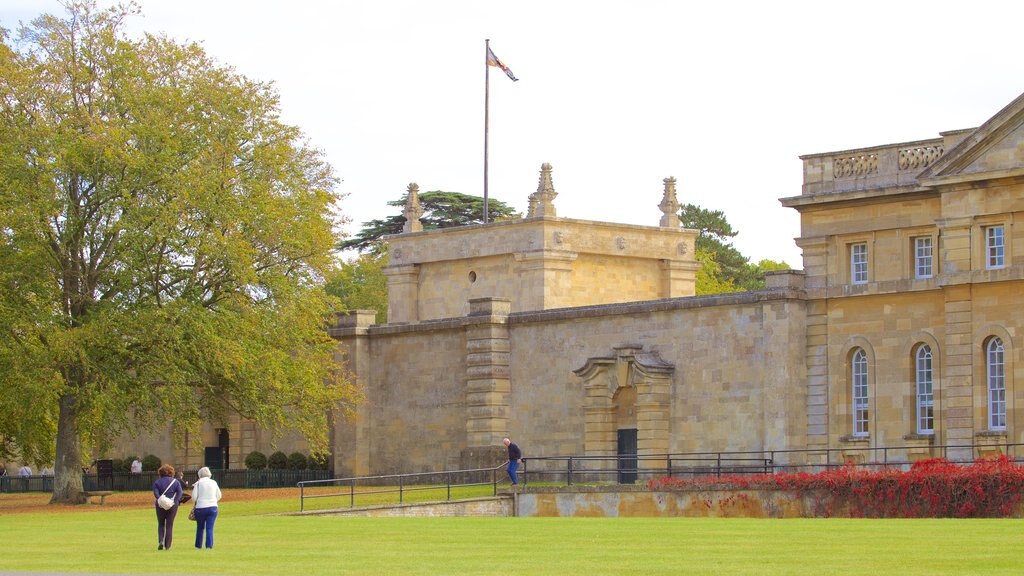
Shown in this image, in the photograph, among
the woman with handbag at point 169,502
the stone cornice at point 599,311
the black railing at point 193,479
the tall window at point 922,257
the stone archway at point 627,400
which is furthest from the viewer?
the black railing at point 193,479

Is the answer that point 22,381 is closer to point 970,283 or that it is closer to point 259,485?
point 259,485

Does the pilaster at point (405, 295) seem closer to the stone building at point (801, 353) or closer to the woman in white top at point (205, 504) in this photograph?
the stone building at point (801, 353)

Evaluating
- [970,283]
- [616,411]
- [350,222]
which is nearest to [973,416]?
[970,283]

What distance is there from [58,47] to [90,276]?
6.14 meters

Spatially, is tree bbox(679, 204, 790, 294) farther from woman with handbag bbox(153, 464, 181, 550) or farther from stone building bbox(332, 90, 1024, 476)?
woman with handbag bbox(153, 464, 181, 550)

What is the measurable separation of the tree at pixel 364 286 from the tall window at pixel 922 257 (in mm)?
51396

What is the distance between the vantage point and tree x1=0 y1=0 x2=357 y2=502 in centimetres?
4862

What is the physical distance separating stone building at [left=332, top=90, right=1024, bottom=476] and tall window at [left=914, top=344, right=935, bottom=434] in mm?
43

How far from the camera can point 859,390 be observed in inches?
1901

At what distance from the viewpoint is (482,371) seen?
5494cm

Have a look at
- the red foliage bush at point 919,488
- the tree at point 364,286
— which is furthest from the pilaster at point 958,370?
the tree at point 364,286

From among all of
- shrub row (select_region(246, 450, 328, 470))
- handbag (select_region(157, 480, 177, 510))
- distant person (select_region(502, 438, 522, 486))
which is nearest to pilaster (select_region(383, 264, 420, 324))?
shrub row (select_region(246, 450, 328, 470))

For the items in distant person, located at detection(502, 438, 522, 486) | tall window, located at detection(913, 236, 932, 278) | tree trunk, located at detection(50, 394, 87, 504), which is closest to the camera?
distant person, located at detection(502, 438, 522, 486)

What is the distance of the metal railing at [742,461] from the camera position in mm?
44406
